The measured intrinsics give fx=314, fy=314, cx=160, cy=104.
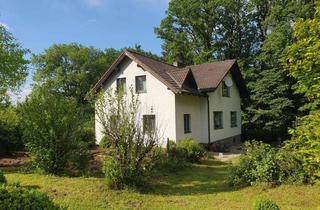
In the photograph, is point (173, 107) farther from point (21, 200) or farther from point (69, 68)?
point (69, 68)

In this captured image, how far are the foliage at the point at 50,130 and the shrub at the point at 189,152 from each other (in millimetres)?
5454

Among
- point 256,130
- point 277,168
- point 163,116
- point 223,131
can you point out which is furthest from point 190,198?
point 256,130

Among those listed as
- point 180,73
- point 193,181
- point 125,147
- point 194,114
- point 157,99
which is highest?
point 180,73

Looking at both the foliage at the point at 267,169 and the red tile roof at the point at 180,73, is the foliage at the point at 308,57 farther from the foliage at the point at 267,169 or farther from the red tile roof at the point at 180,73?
the red tile roof at the point at 180,73

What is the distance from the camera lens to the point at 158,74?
19.4 metres

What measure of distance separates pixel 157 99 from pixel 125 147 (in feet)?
Answer: 34.0

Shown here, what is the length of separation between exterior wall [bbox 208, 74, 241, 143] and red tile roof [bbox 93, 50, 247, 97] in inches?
38.6

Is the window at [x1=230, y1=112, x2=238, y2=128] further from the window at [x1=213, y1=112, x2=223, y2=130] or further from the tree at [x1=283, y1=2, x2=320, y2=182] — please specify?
the tree at [x1=283, y1=2, x2=320, y2=182]

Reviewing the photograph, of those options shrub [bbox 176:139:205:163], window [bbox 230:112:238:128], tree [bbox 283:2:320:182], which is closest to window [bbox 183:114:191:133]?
shrub [bbox 176:139:205:163]

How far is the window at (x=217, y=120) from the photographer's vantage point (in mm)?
22780

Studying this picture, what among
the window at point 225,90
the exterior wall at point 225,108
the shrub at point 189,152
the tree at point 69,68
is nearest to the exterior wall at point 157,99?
the shrub at point 189,152

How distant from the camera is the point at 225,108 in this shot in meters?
24.5

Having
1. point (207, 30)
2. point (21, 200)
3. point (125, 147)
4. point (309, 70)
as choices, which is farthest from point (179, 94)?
point (207, 30)

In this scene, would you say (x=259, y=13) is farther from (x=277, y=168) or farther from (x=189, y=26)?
(x=277, y=168)
